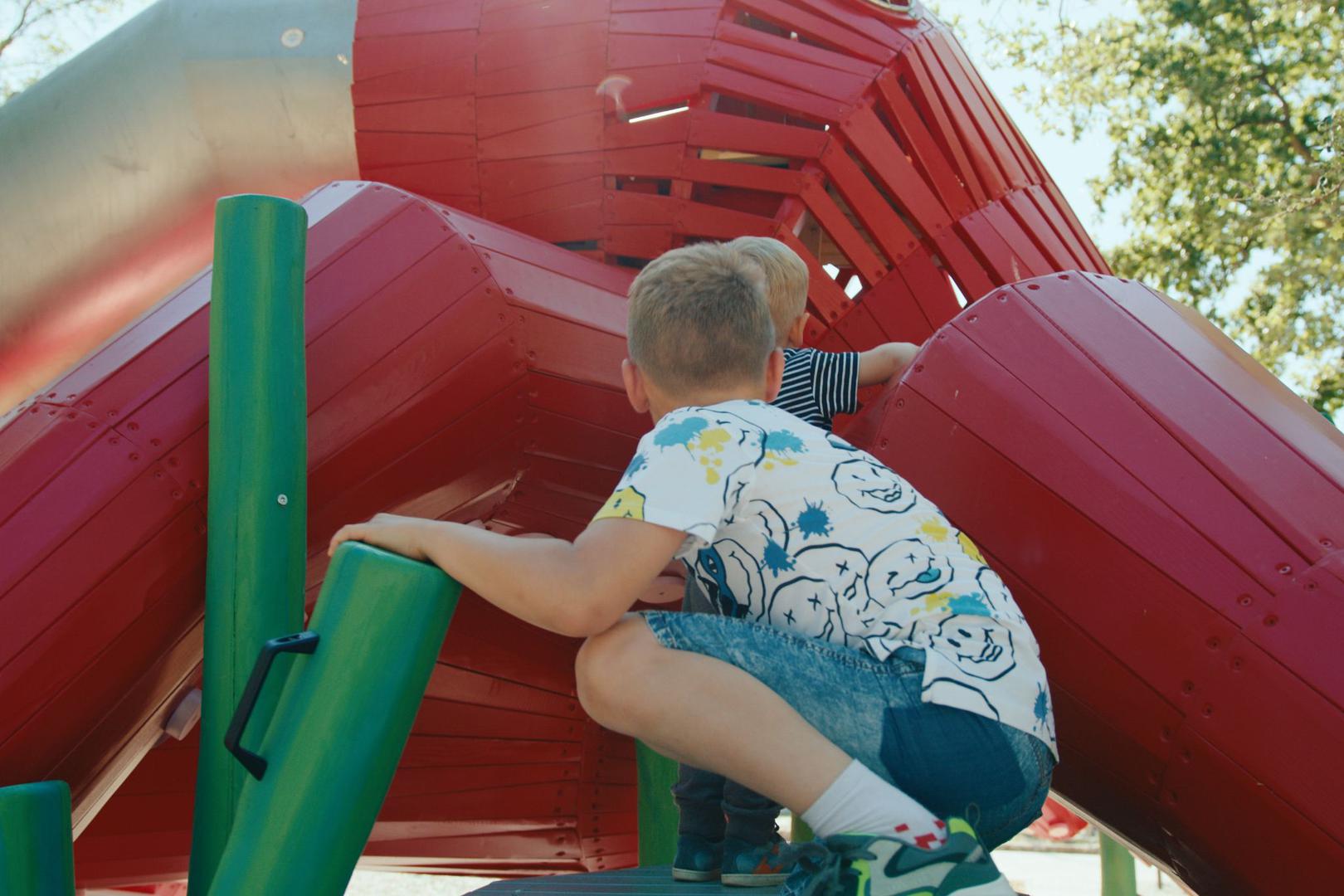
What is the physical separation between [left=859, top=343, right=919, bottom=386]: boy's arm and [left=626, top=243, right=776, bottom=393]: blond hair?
2.47 feet

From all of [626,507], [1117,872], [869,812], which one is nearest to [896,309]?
[626,507]

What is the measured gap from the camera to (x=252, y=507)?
216cm

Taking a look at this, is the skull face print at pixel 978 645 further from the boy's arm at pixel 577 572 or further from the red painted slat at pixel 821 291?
the red painted slat at pixel 821 291

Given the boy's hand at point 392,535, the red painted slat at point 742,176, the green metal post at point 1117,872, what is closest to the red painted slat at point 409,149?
the red painted slat at point 742,176

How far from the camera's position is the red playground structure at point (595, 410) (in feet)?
6.60

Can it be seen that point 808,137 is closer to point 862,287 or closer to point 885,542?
point 862,287

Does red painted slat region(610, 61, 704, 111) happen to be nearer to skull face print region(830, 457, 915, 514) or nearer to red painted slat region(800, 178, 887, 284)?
red painted slat region(800, 178, 887, 284)

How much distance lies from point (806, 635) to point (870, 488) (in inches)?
8.6

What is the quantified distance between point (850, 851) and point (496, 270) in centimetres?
155

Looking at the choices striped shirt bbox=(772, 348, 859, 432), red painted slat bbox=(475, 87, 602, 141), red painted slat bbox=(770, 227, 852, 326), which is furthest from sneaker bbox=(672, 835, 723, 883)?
red painted slat bbox=(475, 87, 602, 141)

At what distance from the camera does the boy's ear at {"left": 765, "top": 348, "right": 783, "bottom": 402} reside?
1.93m

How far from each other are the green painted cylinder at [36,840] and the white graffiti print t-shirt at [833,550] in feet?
3.50

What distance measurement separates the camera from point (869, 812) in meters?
1.53

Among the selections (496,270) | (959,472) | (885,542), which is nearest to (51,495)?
(496,270)
